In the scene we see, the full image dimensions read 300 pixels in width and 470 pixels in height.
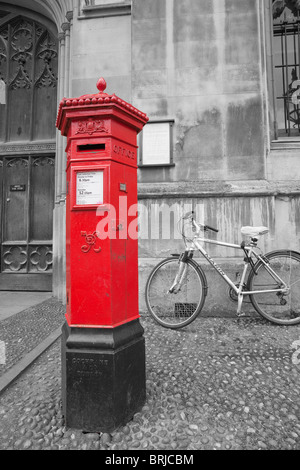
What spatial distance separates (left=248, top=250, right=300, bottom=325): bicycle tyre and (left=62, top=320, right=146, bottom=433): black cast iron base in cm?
247

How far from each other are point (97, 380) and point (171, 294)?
223 centimetres

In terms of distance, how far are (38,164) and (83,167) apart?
4.65 metres

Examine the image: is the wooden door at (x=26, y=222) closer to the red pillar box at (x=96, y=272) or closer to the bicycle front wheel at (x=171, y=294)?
the bicycle front wheel at (x=171, y=294)

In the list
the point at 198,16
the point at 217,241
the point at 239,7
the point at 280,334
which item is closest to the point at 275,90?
the point at 239,7

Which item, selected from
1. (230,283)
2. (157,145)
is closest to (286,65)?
(157,145)

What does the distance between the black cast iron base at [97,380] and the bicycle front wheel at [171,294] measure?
1885 mm

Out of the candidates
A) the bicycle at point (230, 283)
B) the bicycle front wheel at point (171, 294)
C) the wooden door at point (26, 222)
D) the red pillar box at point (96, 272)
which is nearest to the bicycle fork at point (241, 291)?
the bicycle at point (230, 283)

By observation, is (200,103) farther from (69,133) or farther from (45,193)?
(45,193)

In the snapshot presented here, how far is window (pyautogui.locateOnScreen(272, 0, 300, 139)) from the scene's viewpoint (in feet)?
16.0

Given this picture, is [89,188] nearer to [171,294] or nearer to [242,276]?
[171,294]

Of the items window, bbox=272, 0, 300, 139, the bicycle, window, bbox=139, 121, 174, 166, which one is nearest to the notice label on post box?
the bicycle

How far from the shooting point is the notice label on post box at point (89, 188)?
1928mm

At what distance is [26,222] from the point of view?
5.99m

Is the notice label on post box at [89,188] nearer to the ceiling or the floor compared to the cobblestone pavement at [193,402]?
nearer to the ceiling
